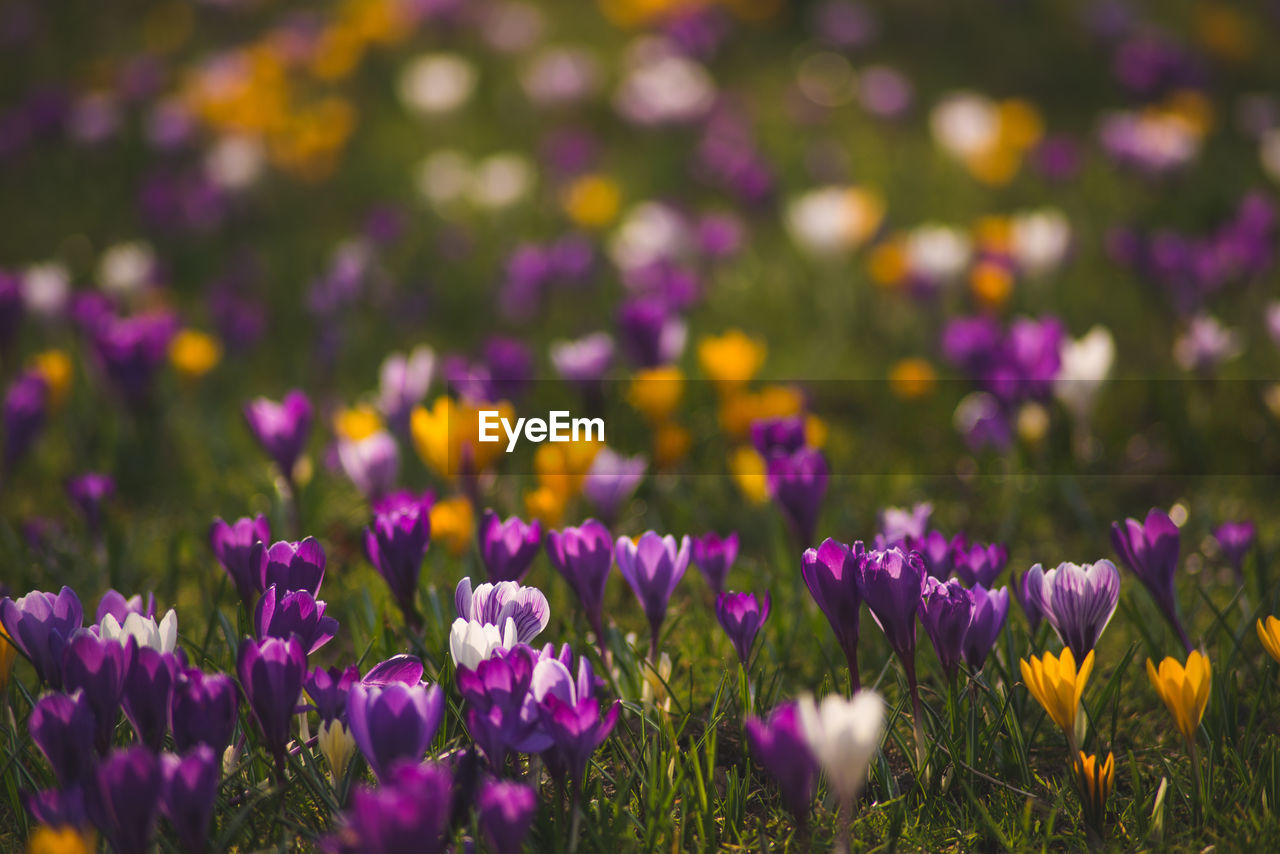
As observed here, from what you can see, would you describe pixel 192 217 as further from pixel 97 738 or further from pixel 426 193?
pixel 97 738

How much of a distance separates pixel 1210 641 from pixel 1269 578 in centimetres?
36

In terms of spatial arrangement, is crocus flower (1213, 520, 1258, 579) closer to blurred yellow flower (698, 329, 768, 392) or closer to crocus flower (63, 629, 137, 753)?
blurred yellow flower (698, 329, 768, 392)

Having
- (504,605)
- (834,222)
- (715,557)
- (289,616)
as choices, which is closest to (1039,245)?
(834,222)

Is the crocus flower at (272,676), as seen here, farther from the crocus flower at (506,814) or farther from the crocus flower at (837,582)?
the crocus flower at (837,582)

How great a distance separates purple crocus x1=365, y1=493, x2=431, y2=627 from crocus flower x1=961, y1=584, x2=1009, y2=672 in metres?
1.08

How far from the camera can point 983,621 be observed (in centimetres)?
185

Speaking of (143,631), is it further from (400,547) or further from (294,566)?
(400,547)

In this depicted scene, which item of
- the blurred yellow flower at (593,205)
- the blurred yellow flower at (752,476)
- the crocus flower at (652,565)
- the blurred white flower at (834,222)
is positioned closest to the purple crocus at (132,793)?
the crocus flower at (652,565)

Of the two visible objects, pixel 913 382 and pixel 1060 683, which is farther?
pixel 913 382

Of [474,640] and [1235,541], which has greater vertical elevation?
[474,640]

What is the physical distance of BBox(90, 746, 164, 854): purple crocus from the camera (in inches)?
56.3

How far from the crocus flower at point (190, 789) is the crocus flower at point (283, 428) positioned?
4.30 feet

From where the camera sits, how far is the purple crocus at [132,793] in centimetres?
143

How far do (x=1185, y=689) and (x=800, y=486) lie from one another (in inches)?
36.6
